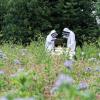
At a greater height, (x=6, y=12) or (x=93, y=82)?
(x=6, y=12)

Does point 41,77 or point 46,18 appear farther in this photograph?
point 46,18

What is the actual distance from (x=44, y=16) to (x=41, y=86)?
486 inches

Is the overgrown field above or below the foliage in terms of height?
below

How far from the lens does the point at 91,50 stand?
9.74 meters

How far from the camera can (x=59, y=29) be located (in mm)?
17109

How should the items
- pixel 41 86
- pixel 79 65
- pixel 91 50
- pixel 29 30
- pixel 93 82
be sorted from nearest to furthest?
1. pixel 41 86
2. pixel 93 82
3. pixel 79 65
4. pixel 91 50
5. pixel 29 30

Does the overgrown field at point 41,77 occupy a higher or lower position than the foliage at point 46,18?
lower

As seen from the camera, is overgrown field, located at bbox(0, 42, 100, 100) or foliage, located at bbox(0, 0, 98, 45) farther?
foliage, located at bbox(0, 0, 98, 45)

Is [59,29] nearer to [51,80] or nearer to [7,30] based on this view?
[7,30]

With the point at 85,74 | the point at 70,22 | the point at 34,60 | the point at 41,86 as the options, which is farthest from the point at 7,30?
the point at 41,86

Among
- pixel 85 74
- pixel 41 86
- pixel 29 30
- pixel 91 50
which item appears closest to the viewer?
pixel 41 86

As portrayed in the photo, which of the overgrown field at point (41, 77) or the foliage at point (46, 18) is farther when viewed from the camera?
the foliage at point (46, 18)

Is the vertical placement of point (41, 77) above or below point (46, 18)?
below

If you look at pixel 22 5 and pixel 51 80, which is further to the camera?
pixel 22 5
